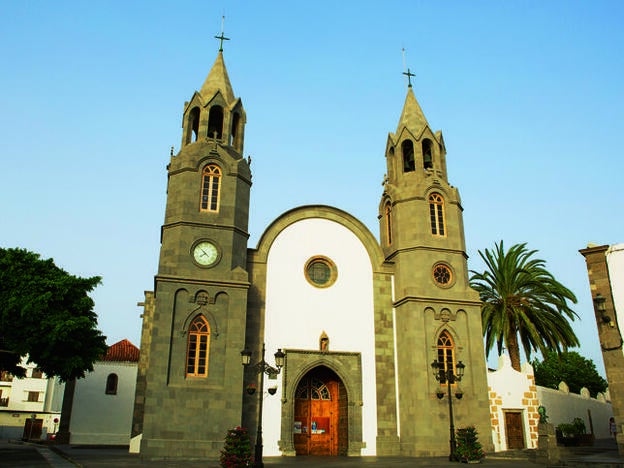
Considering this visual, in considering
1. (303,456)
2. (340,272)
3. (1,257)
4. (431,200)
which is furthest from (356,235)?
(1,257)

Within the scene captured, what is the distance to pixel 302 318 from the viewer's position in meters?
25.5

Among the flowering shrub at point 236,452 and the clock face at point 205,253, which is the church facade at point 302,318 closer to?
the clock face at point 205,253

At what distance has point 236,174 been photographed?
2561cm

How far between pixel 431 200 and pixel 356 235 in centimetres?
433

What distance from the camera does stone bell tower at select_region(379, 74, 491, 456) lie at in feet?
79.3

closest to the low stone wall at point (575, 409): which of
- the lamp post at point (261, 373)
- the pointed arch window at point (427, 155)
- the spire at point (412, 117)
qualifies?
the pointed arch window at point (427, 155)

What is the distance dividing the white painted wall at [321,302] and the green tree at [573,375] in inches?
1519

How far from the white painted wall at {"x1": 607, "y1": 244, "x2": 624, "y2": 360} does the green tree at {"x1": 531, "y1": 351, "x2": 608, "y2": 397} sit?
3820 centimetres

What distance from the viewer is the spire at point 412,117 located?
29.9 m

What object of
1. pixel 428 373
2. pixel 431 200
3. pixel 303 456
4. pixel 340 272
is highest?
pixel 431 200

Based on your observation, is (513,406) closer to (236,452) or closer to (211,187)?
(236,452)

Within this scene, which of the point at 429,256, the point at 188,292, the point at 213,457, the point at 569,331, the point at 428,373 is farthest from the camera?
the point at 569,331

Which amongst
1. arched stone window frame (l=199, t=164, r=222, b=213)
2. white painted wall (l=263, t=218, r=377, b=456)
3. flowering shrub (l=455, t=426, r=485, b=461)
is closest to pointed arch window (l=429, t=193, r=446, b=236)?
white painted wall (l=263, t=218, r=377, b=456)

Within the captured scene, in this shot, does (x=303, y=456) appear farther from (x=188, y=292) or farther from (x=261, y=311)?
(x=188, y=292)
